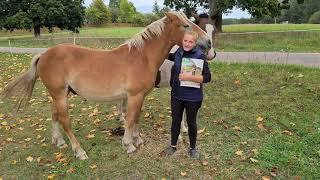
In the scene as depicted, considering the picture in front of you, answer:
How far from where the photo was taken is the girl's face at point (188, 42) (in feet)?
17.0

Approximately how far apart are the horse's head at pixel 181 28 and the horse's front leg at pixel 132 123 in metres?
1.00

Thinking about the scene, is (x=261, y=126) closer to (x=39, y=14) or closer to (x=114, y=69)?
(x=114, y=69)

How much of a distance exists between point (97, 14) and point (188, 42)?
3277 inches

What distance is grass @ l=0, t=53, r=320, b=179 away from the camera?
5.63 meters

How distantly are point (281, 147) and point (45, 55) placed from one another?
12.9 ft

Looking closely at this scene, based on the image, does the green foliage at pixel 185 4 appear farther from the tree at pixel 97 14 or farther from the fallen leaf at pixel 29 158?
the tree at pixel 97 14

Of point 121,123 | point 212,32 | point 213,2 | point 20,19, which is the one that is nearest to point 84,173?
point 121,123

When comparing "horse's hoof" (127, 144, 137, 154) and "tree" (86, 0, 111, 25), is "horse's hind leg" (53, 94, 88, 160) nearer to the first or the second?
"horse's hoof" (127, 144, 137, 154)

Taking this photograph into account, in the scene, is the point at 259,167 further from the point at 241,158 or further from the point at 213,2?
the point at 213,2

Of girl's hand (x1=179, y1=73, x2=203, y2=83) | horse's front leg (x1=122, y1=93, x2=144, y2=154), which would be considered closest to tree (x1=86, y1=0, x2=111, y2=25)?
horse's front leg (x1=122, y1=93, x2=144, y2=154)

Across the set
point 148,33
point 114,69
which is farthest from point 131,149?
point 148,33

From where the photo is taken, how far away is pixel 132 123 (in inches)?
232

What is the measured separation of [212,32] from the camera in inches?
254

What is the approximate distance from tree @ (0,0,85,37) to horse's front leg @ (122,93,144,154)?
35.9 meters
